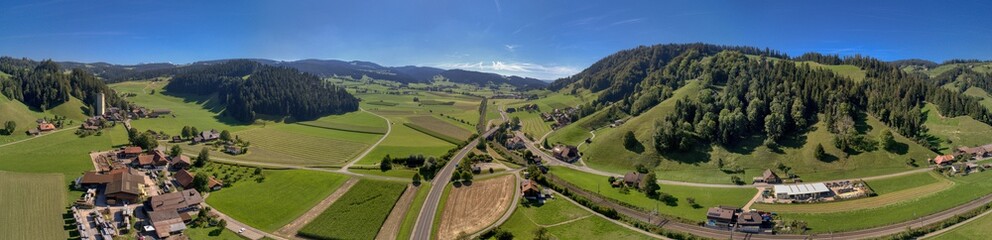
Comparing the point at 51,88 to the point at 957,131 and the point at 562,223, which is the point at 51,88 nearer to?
the point at 562,223

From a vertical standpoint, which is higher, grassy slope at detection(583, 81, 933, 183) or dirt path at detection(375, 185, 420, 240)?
grassy slope at detection(583, 81, 933, 183)

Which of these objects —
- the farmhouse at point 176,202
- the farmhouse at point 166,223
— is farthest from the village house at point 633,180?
the farmhouse at point 176,202

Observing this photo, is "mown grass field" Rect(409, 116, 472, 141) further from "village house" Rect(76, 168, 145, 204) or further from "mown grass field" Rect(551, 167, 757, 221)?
"village house" Rect(76, 168, 145, 204)

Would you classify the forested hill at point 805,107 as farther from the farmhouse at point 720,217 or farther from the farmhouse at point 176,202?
the farmhouse at point 176,202

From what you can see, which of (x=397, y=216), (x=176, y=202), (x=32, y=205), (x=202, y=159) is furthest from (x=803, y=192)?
(x=32, y=205)

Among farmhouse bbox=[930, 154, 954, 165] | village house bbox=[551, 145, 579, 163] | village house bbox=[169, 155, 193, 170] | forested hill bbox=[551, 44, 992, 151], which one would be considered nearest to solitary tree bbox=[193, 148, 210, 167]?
village house bbox=[169, 155, 193, 170]

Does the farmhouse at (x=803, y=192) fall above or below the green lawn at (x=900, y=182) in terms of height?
below
